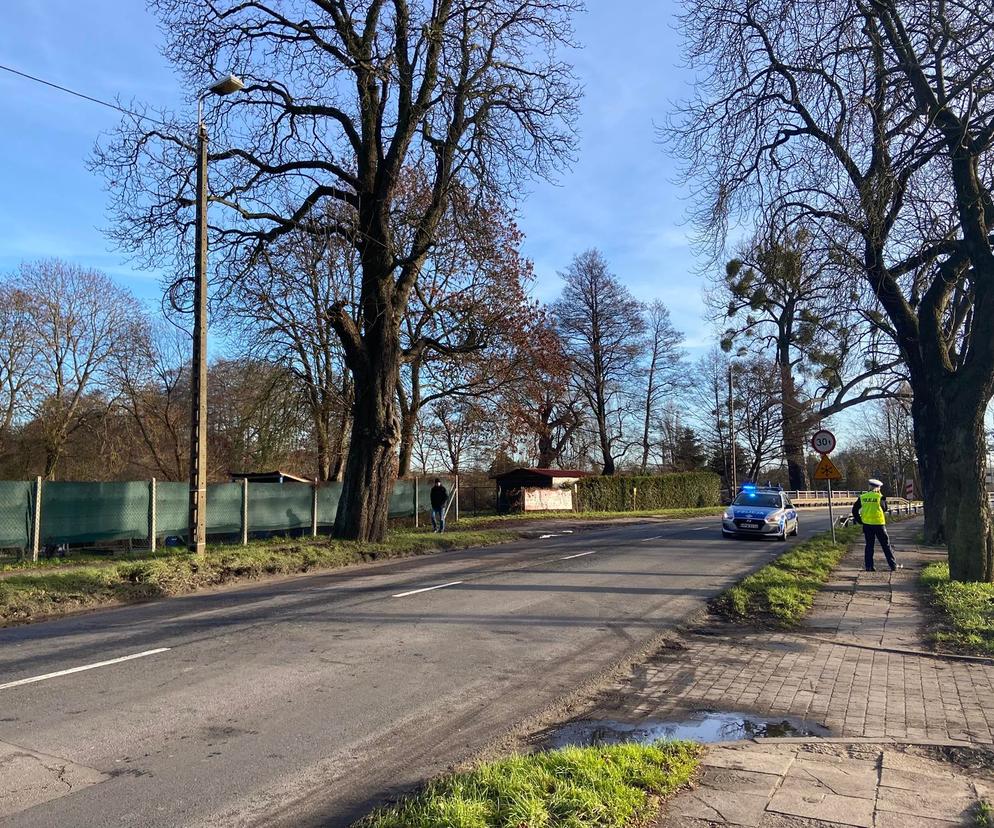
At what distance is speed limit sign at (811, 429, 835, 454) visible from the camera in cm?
2081

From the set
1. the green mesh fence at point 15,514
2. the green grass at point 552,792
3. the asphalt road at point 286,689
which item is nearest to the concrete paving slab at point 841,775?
the green grass at point 552,792

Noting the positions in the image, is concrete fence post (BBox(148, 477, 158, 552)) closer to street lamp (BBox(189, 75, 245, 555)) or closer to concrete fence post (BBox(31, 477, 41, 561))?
concrete fence post (BBox(31, 477, 41, 561))

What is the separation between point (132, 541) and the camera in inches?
758

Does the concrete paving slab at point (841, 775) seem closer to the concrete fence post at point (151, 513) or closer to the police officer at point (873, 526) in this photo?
the police officer at point (873, 526)

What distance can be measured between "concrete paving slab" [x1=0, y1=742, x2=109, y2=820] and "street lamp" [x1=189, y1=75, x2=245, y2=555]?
989cm

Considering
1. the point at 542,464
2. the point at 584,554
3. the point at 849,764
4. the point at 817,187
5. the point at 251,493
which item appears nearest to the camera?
the point at 849,764

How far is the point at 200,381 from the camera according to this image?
14.8 meters

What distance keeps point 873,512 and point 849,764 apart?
11.5 m

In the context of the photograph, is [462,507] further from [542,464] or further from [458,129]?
[458,129]

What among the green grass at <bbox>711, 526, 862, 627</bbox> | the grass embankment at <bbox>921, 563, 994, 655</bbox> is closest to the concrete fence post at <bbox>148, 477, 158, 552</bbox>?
the green grass at <bbox>711, 526, 862, 627</bbox>

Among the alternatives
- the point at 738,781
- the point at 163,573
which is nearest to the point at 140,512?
the point at 163,573

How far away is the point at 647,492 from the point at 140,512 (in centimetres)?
3662

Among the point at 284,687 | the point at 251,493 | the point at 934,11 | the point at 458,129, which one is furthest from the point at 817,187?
the point at 251,493

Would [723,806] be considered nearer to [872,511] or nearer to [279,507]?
[872,511]
